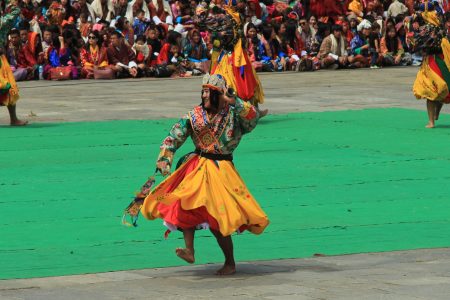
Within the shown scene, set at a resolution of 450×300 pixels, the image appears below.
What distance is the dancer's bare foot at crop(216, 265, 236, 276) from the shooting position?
8930 mm

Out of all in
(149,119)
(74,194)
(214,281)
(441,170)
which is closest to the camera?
(214,281)

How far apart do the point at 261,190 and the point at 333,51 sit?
16696 mm

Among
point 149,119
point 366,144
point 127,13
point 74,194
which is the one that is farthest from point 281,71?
point 74,194

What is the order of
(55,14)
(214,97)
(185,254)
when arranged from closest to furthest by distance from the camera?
1. (185,254)
2. (214,97)
3. (55,14)

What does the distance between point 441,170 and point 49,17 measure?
16.4 meters

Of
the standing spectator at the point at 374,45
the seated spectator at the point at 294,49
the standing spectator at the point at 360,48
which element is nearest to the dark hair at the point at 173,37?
the seated spectator at the point at 294,49

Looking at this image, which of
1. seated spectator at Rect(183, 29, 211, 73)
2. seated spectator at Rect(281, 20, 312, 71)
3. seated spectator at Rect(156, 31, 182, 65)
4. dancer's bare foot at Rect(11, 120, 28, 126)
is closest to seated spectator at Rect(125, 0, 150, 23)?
seated spectator at Rect(156, 31, 182, 65)

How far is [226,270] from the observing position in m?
8.96

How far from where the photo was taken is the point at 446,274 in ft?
28.7

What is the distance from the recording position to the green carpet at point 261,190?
32.8 ft

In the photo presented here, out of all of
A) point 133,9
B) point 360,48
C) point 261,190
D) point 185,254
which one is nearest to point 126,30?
point 133,9

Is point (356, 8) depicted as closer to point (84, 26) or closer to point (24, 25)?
point (84, 26)

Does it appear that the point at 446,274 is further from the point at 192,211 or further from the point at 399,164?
the point at 399,164

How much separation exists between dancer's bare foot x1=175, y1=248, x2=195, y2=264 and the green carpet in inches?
22.4
